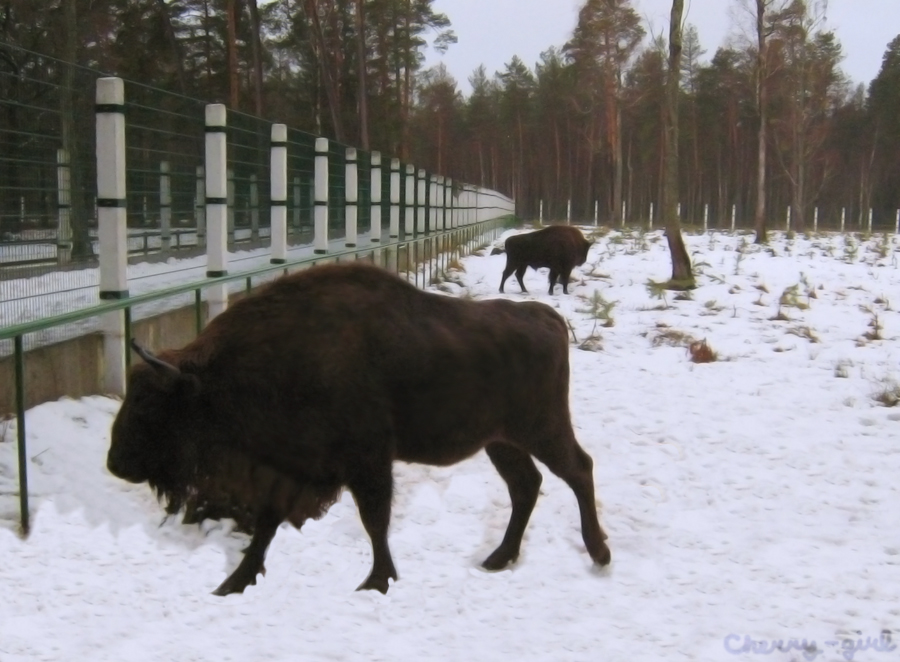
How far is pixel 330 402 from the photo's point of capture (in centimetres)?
346

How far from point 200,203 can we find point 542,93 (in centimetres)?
6226

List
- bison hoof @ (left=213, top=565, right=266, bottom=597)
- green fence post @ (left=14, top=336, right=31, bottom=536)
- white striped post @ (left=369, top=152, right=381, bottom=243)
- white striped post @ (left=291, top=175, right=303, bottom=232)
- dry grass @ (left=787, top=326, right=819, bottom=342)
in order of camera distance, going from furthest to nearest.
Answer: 1. white striped post @ (left=369, top=152, right=381, bottom=243)
2. dry grass @ (left=787, top=326, right=819, bottom=342)
3. white striped post @ (left=291, top=175, right=303, bottom=232)
4. green fence post @ (left=14, top=336, right=31, bottom=536)
5. bison hoof @ (left=213, top=565, right=266, bottom=597)

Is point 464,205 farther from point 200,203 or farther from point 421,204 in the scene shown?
point 200,203

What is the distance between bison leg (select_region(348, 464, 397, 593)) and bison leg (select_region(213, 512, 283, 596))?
30 cm

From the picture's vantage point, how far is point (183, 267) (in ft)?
22.6

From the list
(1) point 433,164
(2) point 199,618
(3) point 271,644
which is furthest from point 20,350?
(1) point 433,164

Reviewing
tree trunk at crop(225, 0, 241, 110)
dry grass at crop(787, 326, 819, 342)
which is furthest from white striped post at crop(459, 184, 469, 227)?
dry grass at crop(787, 326, 819, 342)

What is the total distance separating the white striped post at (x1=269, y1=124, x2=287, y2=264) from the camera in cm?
842

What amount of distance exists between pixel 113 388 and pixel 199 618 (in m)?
2.38

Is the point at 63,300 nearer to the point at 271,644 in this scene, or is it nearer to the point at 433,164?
the point at 271,644

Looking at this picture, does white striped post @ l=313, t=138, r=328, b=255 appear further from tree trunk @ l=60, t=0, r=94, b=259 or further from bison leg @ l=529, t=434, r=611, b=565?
bison leg @ l=529, t=434, r=611, b=565

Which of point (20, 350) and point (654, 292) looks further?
point (654, 292)

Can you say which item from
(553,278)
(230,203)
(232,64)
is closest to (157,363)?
(230,203)

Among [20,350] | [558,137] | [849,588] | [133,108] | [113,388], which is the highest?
[558,137]
